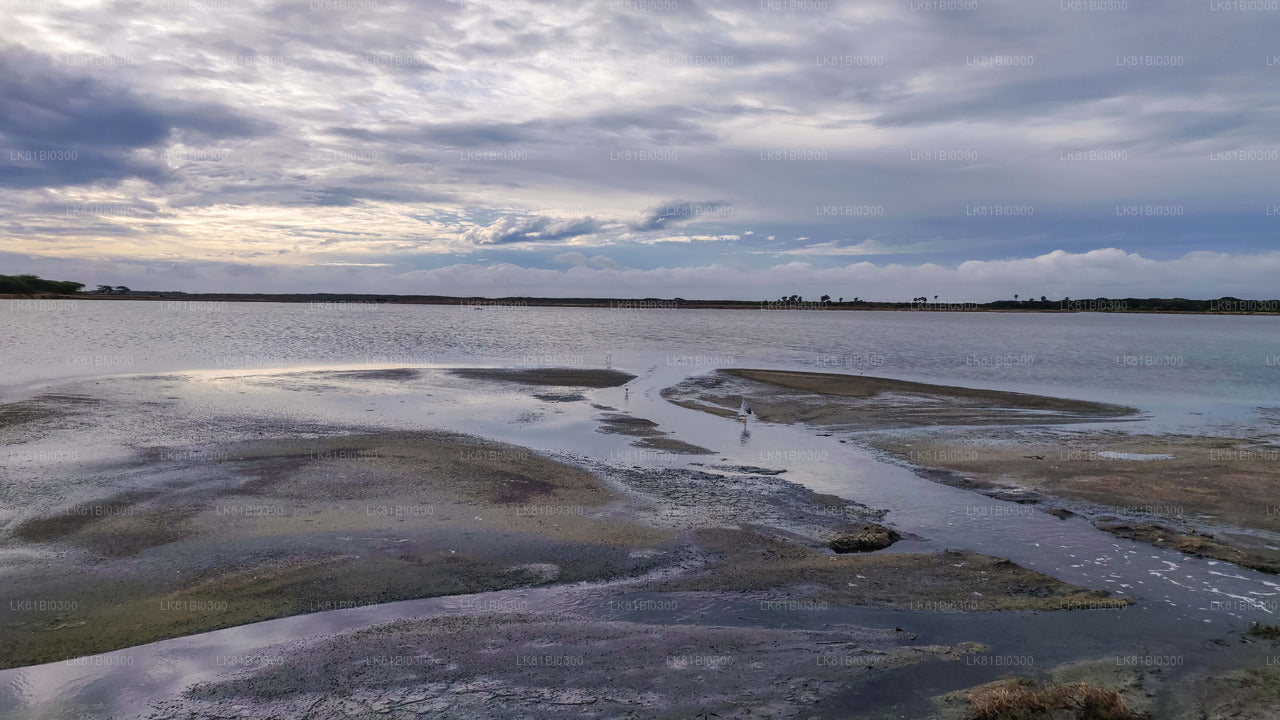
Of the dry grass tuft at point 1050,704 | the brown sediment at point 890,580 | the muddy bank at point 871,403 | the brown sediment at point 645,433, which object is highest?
the muddy bank at point 871,403

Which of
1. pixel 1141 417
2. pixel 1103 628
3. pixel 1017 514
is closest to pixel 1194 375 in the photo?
pixel 1141 417

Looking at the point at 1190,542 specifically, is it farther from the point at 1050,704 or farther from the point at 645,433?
the point at 645,433

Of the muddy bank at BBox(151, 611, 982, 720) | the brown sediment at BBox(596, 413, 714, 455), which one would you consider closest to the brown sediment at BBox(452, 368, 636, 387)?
the brown sediment at BBox(596, 413, 714, 455)

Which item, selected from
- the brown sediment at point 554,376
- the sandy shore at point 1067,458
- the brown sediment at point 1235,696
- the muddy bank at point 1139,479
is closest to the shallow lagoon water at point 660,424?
the brown sediment at point 1235,696

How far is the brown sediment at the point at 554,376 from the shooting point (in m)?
34.8

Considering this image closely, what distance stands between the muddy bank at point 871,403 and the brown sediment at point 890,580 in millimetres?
12947

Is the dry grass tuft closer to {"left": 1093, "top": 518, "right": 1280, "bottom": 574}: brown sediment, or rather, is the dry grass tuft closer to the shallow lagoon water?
the shallow lagoon water

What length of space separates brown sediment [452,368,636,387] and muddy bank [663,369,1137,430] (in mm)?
4026

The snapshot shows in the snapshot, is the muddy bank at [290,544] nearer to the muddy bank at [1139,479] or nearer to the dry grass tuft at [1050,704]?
the dry grass tuft at [1050,704]

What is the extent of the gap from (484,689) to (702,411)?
67.0 feet

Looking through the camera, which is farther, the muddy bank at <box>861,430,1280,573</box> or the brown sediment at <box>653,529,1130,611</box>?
the muddy bank at <box>861,430,1280,573</box>

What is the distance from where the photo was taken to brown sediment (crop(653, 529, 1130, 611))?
9.62m

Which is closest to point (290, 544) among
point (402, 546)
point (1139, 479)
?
point (402, 546)

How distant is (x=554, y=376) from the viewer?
37219mm
